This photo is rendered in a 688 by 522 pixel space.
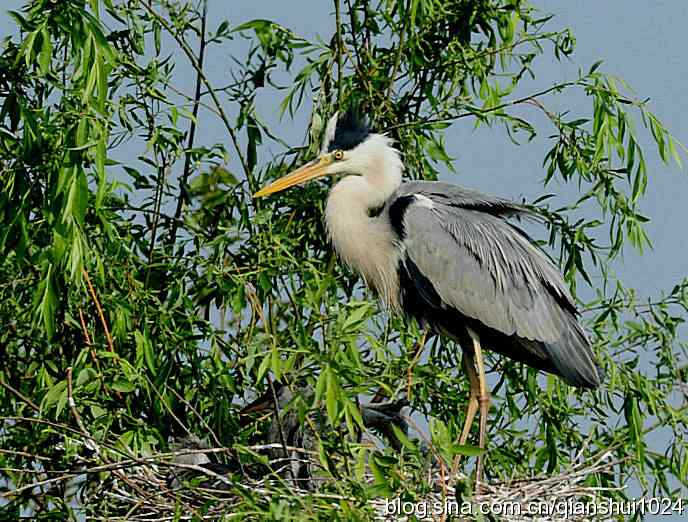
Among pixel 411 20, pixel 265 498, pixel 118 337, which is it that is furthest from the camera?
pixel 411 20

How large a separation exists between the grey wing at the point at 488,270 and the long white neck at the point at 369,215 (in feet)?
0.43

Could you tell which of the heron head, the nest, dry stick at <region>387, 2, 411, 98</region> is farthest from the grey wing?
the nest

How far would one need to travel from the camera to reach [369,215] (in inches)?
197

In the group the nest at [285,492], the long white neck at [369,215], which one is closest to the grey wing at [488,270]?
the long white neck at [369,215]

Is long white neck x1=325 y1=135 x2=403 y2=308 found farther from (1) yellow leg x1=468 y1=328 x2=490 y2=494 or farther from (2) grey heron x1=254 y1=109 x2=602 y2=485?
(1) yellow leg x1=468 y1=328 x2=490 y2=494

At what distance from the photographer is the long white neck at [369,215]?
4781mm

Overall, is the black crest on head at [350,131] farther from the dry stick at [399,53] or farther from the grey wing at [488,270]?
the grey wing at [488,270]

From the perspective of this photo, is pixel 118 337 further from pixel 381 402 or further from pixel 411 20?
pixel 411 20

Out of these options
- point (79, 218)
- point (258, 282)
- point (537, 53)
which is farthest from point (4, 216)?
point (537, 53)

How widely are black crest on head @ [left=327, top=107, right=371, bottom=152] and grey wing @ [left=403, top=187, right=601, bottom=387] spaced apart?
0.91 ft

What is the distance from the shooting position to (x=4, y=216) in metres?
3.76

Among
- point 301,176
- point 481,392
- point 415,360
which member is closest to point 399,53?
point 301,176

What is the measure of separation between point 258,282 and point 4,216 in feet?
2.37

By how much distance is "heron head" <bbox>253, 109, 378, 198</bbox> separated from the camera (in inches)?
183
